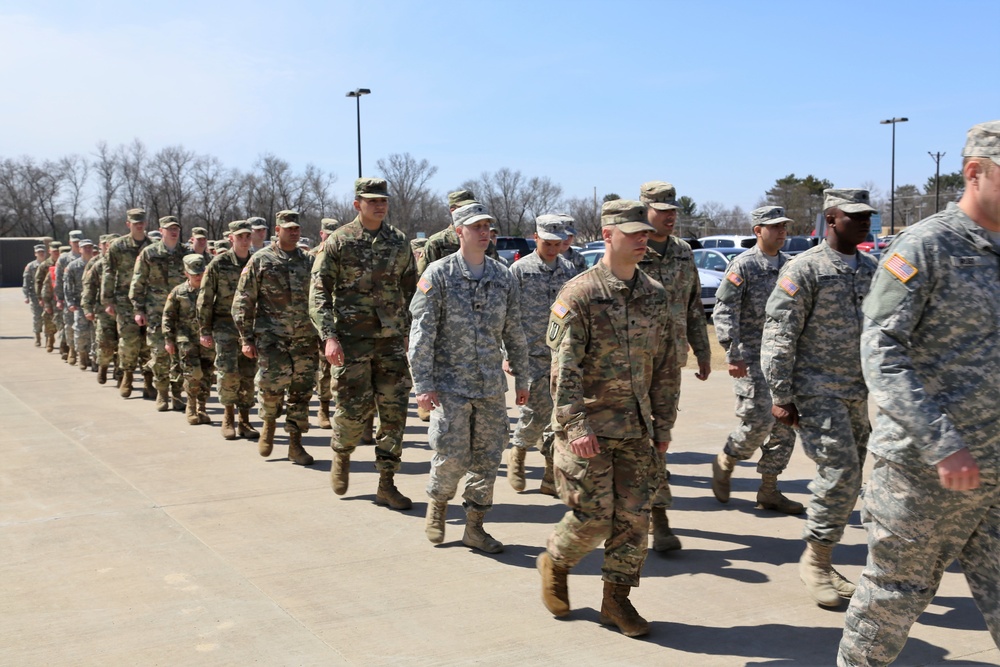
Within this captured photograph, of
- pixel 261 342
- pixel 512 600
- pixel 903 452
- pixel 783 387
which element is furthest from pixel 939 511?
pixel 261 342

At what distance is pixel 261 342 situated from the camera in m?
8.88

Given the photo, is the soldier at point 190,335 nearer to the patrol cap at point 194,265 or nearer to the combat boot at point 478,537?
the patrol cap at point 194,265

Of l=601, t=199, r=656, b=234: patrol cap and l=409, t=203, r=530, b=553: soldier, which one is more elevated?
l=601, t=199, r=656, b=234: patrol cap

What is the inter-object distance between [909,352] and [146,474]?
6.73m

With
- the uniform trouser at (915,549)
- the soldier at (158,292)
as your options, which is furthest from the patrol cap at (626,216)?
the soldier at (158,292)

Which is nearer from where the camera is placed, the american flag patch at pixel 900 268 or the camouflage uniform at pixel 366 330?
the american flag patch at pixel 900 268

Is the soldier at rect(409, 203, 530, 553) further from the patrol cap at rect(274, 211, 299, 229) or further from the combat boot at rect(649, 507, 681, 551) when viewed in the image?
the patrol cap at rect(274, 211, 299, 229)

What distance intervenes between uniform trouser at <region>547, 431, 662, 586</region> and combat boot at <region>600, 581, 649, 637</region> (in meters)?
0.07

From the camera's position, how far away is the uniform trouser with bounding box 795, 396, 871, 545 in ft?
16.7

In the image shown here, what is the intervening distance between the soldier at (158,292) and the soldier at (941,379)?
9930 mm

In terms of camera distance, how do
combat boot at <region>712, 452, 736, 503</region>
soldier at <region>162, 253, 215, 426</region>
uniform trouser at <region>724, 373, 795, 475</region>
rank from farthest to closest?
soldier at <region>162, 253, 215, 426</region>
combat boot at <region>712, 452, 736, 503</region>
uniform trouser at <region>724, 373, 795, 475</region>

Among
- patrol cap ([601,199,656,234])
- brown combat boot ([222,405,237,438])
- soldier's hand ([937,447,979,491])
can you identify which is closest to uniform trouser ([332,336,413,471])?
patrol cap ([601,199,656,234])

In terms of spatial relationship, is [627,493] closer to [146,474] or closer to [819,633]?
[819,633]

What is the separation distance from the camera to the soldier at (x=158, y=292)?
11.9 m
